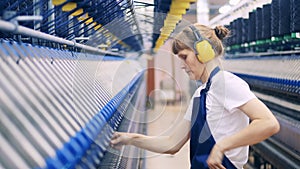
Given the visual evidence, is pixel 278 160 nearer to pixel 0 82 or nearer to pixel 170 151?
pixel 170 151

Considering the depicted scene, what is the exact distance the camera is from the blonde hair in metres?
2.39

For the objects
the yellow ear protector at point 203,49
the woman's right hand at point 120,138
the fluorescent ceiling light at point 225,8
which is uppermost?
the fluorescent ceiling light at point 225,8

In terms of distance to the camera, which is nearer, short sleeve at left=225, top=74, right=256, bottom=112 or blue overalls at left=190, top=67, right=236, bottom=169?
short sleeve at left=225, top=74, right=256, bottom=112

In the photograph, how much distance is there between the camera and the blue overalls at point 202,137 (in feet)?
7.85

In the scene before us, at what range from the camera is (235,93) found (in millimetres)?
2223

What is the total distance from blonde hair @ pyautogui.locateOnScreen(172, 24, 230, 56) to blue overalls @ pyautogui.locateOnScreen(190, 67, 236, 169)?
0.43ft

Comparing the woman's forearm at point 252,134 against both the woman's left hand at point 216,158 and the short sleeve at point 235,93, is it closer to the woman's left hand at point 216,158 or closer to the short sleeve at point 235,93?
the woman's left hand at point 216,158

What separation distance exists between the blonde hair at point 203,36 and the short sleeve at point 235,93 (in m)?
0.22

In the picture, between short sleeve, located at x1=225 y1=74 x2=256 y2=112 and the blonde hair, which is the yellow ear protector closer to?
the blonde hair

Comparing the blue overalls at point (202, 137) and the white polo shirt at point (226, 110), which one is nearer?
the white polo shirt at point (226, 110)

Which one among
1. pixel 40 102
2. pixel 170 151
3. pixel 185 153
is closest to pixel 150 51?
pixel 185 153

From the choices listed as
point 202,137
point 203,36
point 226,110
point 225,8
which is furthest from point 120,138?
point 225,8

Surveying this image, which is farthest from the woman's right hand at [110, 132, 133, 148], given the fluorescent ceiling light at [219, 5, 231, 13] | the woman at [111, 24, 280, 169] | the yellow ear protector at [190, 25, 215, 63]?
the fluorescent ceiling light at [219, 5, 231, 13]

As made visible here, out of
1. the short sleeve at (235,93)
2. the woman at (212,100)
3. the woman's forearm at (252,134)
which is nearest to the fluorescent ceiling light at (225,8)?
the woman at (212,100)
